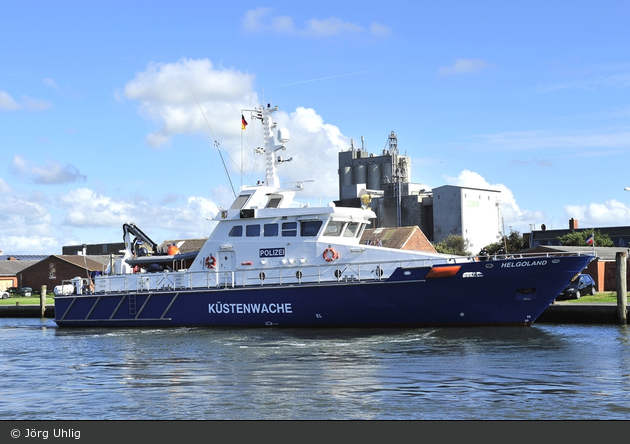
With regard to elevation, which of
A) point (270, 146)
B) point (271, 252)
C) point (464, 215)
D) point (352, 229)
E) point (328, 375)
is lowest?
point (328, 375)

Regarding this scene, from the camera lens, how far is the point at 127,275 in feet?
94.8

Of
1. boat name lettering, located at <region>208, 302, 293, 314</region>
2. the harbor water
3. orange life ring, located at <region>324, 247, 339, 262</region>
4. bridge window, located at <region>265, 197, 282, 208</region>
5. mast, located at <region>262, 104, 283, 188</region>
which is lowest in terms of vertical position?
the harbor water

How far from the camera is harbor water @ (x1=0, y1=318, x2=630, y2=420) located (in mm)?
12477

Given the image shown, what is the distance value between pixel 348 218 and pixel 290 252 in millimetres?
2316

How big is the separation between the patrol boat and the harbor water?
74 centimetres

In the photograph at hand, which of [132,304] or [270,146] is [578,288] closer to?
[270,146]

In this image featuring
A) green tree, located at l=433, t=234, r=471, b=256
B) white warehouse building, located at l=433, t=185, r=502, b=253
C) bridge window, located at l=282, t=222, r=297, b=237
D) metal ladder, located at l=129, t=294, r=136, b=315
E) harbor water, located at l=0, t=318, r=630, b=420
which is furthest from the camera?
white warehouse building, located at l=433, t=185, r=502, b=253

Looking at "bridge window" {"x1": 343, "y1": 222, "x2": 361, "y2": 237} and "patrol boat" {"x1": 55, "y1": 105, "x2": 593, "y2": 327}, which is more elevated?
"bridge window" {"x1": 343, "y1": 222, "x2": 361, "y2": 237}

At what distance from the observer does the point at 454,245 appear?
69.7 meters

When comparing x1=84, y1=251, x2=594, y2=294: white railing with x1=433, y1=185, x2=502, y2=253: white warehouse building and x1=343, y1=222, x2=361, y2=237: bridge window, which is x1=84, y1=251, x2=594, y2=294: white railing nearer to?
x1=343, y1=222, x2=361, y2=237: bridge window

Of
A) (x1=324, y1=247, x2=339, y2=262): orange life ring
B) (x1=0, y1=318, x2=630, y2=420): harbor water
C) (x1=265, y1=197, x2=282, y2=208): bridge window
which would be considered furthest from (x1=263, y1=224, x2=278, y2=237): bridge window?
(x1=0, y1=318, x2=630, y2=420): harbor water

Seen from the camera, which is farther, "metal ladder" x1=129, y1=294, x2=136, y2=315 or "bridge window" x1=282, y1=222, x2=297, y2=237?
"metal ladder" x1=129, y1=294, x2=136, y2=315

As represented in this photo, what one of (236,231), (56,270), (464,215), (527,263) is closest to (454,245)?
(464,215)

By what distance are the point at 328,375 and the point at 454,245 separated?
5530cm
